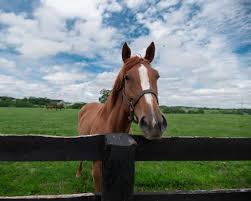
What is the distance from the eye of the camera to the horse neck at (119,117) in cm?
411

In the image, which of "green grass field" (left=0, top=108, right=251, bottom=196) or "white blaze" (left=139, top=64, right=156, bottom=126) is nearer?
"white blaze" (left=139, top=64, right=156, bottom=126)

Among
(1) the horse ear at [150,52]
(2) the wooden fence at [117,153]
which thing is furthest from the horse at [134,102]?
(2) the wooden fence at [117,153]

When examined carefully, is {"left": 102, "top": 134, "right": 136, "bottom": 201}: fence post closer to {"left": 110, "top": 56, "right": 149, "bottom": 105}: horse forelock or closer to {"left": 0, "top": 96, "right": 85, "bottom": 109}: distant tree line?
{"left": 110, "top": 56, "right": 149, "bottom": 105}: horse forelock

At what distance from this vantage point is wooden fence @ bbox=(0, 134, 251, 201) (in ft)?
8.57

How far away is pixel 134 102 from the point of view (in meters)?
3.38

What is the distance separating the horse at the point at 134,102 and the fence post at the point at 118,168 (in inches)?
11.6

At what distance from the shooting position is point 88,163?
9789mm

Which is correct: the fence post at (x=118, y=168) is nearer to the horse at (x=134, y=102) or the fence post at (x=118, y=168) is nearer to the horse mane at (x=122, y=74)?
the horse at (x=134, y=102)

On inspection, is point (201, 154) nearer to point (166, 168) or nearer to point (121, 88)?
point (121, 88)

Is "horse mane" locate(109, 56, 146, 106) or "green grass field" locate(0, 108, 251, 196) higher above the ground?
"horse mane" locate(109, 56, 146, 106)

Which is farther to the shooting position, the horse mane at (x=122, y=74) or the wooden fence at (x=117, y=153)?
the horse mane at (x=122, y=74)

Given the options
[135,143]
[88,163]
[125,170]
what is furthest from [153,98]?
[88,163]

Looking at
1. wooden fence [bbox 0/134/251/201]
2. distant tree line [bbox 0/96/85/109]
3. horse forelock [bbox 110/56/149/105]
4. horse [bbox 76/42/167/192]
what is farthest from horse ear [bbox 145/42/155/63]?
distant tree line [bbox 0/96/85/109]

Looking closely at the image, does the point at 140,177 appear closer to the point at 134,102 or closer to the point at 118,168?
the point at 134,102
